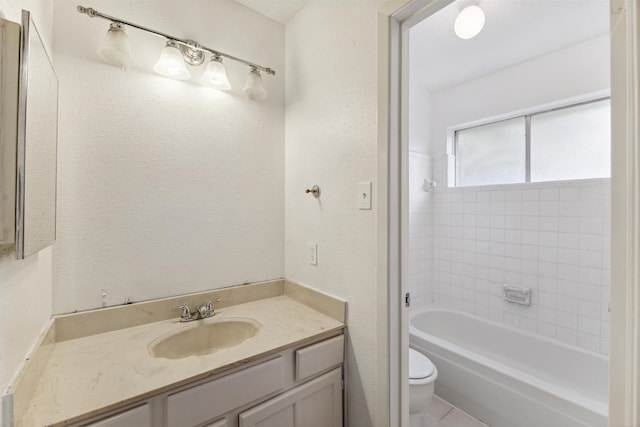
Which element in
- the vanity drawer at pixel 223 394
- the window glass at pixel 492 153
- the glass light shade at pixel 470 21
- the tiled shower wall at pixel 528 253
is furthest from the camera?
the window glass at pixel 492 153

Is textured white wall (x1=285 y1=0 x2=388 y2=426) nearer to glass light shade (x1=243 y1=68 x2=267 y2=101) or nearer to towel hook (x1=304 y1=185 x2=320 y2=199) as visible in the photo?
towel hook (x1=304 y1=185 x2=320 y2=199)

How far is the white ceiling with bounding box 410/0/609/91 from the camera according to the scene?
1554 millimetres

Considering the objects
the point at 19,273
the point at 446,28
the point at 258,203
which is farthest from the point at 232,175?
the point at 446,28

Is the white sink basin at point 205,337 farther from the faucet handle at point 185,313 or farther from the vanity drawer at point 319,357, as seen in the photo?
the vanity drawer at point 319,357

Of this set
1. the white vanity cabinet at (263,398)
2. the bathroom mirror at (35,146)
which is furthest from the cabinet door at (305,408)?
the bathroom mirror at (35,146)

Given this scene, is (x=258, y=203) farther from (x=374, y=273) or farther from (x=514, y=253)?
(x=514, y=253)

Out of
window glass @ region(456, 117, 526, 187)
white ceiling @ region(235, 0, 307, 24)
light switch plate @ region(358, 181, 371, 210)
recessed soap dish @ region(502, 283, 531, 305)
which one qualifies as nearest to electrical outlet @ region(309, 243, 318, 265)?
light switch plate @ region(358, 181, 371, 210)

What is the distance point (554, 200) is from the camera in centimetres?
199

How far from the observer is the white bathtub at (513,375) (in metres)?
1.44

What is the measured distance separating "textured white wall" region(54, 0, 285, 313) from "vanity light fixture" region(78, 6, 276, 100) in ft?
0.27

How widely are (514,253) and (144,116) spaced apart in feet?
8.79

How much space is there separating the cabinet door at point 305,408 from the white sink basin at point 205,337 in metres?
0.31

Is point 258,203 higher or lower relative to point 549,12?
lower

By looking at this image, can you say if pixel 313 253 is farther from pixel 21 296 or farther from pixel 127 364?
pixel 21 296
